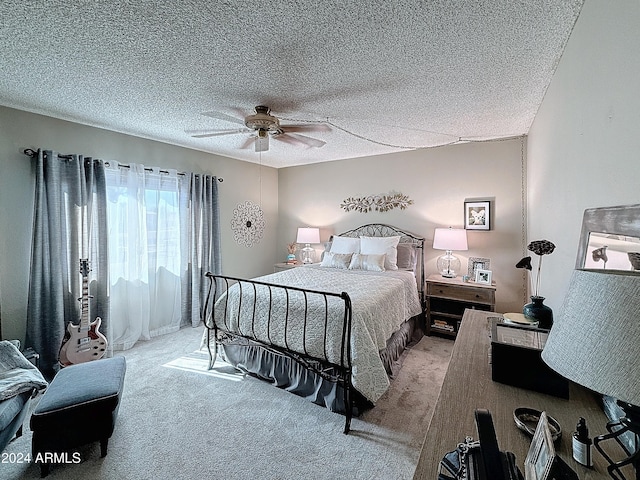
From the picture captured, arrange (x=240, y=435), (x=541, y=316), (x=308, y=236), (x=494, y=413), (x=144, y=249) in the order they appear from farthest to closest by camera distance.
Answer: (x=308, y=236) < (x=144, y=249) < (x=240, y=435) < (x=541, y=316) < (x=494, y=413)

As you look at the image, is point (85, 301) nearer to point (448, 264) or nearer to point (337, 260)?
point (337, 260)

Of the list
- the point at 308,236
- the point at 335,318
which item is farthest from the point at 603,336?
the point at 308,236

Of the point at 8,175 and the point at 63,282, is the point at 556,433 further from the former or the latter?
the point at 8,175

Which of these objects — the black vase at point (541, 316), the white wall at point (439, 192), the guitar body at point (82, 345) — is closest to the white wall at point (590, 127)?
the black vase at point (541, 316)

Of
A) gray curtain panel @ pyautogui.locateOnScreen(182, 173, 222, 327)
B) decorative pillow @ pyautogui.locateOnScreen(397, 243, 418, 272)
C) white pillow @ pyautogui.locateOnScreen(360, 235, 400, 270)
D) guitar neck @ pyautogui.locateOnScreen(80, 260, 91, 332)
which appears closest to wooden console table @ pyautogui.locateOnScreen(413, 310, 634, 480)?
white pillow @ pyautogui.locateOnScreen(360, 235, 400, 270)

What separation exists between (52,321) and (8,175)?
4.69 ft

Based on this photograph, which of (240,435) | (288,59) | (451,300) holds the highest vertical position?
(288,59)

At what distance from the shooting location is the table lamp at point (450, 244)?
3.51m

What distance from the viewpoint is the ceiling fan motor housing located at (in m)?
2.41

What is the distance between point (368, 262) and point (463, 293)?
1204 mm

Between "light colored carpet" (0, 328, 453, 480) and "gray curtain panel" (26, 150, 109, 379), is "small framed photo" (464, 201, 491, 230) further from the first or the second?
"gray curtain panel" (26, 150, 109, 379)

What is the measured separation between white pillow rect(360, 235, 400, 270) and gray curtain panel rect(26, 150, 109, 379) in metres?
3.21

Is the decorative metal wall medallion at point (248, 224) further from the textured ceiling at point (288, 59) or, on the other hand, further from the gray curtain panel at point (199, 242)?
the textured ceiling at point (288, 59)

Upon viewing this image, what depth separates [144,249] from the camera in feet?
11.5
